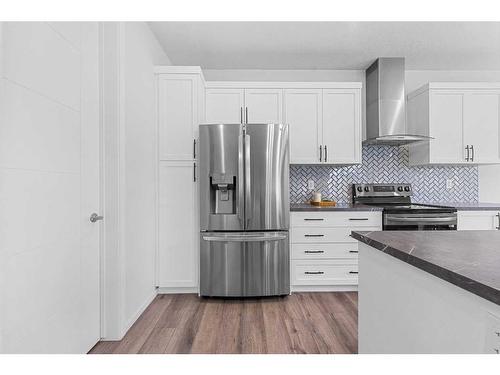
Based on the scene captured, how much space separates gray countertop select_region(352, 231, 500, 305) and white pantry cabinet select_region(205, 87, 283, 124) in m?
2.18

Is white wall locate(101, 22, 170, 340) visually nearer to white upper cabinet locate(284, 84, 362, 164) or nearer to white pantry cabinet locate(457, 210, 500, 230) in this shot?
white upper cabinet locate(284, 84, 362, 164)

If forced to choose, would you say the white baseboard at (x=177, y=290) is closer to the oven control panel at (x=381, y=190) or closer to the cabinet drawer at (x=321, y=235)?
the cabinet drawer at (x=321, y=235)

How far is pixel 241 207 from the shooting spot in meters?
2.89

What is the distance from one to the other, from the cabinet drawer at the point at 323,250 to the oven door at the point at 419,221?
41 centimetres

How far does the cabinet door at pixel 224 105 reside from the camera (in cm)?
339

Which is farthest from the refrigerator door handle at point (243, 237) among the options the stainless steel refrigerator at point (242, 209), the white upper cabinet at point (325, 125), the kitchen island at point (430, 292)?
the kitchen island at point (430, 292)

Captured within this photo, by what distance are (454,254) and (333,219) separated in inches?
82.0

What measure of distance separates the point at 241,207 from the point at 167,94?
1.33 m

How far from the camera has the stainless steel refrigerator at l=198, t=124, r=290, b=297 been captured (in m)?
2.89

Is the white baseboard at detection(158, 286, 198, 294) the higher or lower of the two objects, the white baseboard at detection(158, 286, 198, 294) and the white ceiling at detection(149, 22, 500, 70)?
the lower

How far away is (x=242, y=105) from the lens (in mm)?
3396

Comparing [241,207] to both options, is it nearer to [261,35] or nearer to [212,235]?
[212,235]

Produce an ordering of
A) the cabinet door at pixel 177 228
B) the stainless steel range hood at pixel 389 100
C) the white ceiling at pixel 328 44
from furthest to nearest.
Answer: the stainless steel range hood at pixel 389 100 < the cabinet door at pixel 177 228 < the white ceiling at pixel 328 44

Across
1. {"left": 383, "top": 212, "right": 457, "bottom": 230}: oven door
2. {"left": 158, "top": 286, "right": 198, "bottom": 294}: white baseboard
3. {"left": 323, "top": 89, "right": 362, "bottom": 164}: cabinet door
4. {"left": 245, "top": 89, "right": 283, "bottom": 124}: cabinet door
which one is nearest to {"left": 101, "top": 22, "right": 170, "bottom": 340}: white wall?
{"left": 158, "top": 286, "right": 198, "bottom": 294}: white baseboard
